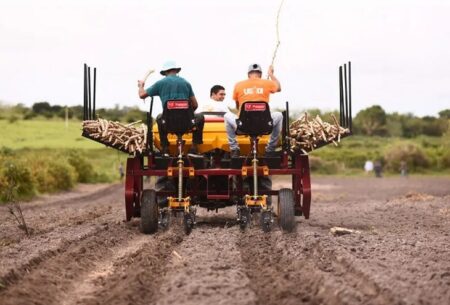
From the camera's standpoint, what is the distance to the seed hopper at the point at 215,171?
41.9 feet

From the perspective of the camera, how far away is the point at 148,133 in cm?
1355

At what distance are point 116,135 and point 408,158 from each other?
72.1 meters

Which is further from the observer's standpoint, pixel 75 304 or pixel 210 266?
pixel 210 266

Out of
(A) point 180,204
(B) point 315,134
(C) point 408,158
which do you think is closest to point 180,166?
(A) point 180,204

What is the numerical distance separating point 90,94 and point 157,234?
8.79 feet

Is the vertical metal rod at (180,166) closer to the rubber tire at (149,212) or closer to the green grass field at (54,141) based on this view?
the rubber tire at (149,212)

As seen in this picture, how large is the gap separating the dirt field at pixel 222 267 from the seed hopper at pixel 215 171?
40cm

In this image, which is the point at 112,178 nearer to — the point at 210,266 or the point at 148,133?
the point at 148,133

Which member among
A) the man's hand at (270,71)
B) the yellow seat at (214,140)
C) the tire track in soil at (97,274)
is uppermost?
the man's hand at (270,71)

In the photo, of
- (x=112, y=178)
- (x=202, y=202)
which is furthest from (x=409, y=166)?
(x=202, y=202)

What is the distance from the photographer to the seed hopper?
41.9 feet

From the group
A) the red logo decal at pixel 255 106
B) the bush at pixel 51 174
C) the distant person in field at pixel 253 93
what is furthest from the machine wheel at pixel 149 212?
the bush at pixel 51 174

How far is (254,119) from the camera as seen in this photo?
12.7m

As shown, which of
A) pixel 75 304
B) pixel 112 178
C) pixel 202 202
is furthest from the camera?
pixel 112 178
